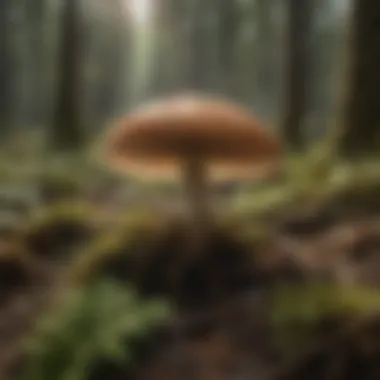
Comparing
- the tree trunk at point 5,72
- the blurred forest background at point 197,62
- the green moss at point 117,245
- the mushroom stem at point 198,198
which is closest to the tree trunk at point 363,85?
the blurred forest background at point 197,62

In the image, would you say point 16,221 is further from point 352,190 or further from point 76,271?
point 352,190

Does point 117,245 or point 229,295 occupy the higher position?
point 117,245

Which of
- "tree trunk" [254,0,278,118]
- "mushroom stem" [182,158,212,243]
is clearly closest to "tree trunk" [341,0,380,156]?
"tree trunk" [254,0,278,118]

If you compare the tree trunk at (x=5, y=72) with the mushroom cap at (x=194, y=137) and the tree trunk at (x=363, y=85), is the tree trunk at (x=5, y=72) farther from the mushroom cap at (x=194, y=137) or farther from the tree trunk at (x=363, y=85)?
the tree trunk at (x=363, y=85)

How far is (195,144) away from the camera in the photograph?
1.07 m

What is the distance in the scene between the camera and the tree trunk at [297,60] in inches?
48.5

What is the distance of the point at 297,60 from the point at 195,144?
1.19 ft

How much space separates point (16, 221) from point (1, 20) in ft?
1.77

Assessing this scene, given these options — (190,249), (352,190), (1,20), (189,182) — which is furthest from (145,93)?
(1,20)

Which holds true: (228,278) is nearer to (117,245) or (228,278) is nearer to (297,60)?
(117,245)

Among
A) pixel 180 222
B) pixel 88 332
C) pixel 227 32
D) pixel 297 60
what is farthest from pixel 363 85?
pixel 88 332

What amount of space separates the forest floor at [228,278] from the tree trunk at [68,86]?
0.11 meters

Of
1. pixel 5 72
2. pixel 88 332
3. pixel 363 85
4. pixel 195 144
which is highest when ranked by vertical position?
pixel 5 72

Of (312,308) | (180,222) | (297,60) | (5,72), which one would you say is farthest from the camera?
(5,72)
